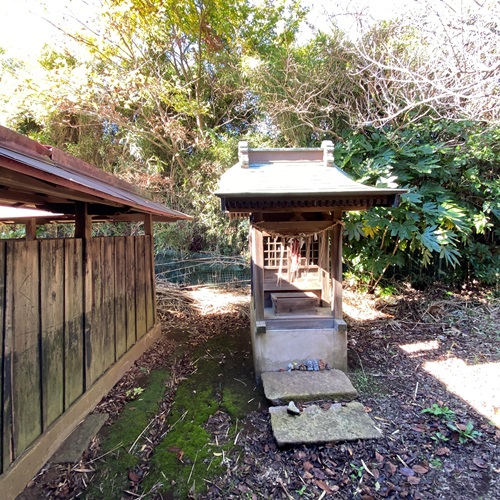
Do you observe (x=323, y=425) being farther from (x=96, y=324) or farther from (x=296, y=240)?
(x=96, y=324)

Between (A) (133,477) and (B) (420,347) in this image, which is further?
(B) (420,347)

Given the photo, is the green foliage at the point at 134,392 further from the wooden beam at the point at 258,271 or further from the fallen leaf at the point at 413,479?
the fallen leaf at the point at 413,479

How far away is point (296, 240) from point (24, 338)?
297cm

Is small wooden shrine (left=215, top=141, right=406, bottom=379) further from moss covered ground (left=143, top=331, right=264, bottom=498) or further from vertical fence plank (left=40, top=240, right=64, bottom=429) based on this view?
vertical fence plank (left=40, top=240, right=64, bottom=429)

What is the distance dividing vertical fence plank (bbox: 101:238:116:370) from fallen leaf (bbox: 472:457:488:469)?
3670 mm

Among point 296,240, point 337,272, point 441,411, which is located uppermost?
point 296,240

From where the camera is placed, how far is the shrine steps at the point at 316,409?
2488 millimetres

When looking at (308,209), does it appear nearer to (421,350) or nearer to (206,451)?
(206,451)

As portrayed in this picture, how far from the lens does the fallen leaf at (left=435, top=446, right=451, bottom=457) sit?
7.66 feet

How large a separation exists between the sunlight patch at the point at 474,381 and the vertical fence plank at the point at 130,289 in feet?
13.5

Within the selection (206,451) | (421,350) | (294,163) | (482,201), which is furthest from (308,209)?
(482,201)

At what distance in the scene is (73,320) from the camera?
2.72 m

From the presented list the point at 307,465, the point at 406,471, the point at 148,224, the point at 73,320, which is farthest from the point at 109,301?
the point at 406,471

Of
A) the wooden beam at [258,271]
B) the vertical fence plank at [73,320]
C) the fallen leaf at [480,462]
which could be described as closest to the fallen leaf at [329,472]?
the fallen leaf at [480,462]
